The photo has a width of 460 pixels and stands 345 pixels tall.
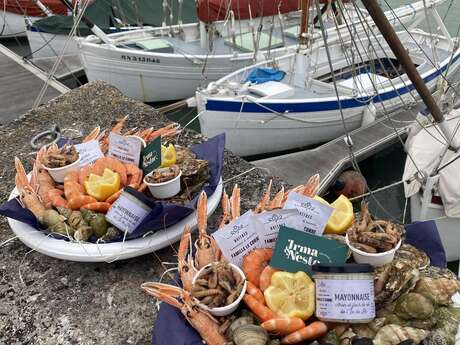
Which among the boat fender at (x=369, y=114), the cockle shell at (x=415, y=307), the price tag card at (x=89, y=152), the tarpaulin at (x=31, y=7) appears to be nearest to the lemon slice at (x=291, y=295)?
the cockle shell at (x=415, y=307)

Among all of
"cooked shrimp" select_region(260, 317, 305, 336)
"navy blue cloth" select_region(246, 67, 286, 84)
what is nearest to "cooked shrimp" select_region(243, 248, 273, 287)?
"cooked shrimp" select_region(260, 317, 305, 336)

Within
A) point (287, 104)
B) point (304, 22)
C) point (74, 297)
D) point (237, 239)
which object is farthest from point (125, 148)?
point (304, 22)

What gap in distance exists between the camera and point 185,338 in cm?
181

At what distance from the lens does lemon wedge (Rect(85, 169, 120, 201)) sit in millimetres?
2561

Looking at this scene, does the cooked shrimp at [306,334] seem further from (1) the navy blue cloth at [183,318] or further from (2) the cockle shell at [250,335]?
(1) the navy blue cloth at [183,318]

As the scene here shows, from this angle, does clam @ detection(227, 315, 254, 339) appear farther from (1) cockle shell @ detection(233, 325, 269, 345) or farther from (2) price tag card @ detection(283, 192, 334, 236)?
(2) price tag card @ detection(283, 192, 334, 236)

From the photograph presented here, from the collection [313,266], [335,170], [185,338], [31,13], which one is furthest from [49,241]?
[31,13]

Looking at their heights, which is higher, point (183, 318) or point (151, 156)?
point (151, 156)

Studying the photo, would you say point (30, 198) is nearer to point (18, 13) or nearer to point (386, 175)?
point (386, 175)

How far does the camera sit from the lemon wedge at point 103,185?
8.40 feet

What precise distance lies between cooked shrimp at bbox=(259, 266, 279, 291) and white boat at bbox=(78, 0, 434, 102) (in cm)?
719

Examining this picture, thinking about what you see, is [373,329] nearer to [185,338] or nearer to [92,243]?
[185,338]

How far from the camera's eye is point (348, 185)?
669 centimetres

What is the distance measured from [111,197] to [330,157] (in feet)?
17.5
